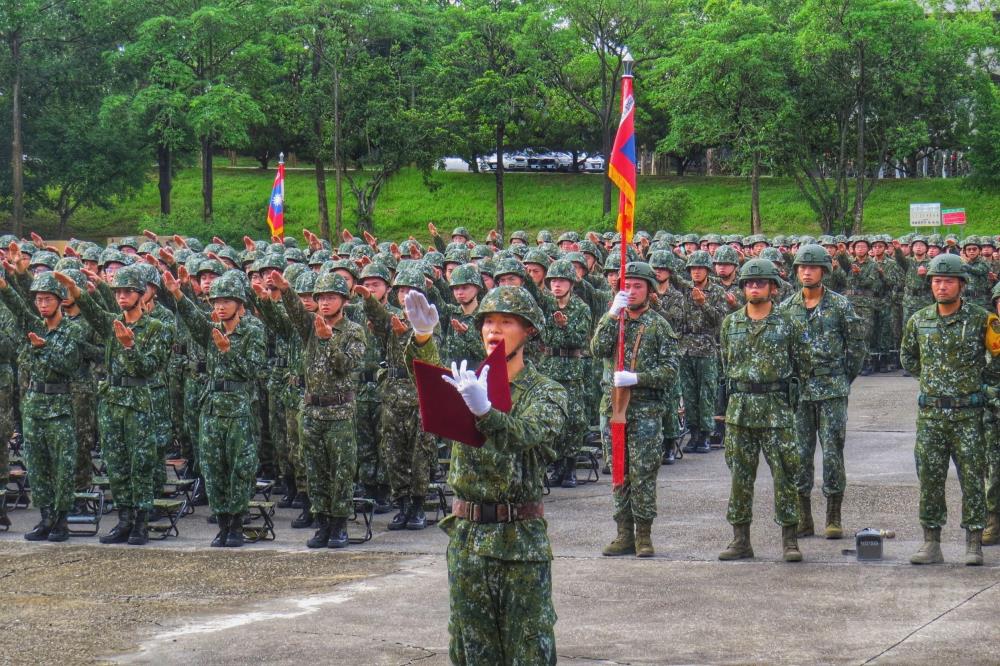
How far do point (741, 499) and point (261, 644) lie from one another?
410 centimetres

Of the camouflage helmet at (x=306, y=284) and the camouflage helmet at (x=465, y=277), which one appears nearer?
the camouflage helmet at (x=306, y=284)

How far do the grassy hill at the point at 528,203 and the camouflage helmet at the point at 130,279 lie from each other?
119ft

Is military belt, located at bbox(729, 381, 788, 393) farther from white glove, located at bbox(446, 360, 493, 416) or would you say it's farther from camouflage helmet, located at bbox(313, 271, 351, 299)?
white glove, located at bbox(446, 360, 493, 416)

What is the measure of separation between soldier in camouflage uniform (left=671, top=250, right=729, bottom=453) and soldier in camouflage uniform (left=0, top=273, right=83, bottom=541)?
7.42m

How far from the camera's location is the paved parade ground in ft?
29.6

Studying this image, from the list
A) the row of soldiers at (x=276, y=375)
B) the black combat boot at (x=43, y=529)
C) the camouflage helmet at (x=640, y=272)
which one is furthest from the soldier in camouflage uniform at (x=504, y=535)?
the black combat boot at (x=43, y=529)

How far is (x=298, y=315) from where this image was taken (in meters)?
12.5

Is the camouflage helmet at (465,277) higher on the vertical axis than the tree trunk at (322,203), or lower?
lower

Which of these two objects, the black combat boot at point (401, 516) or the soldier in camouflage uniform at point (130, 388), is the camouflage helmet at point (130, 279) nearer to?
the soldier in camouflage uniform at point (130, 388)

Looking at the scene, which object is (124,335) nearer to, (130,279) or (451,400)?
(130,279)

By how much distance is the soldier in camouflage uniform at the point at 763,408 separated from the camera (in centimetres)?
1148

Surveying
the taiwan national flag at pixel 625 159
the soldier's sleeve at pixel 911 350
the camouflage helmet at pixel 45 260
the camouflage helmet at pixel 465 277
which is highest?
the taiwan national flag at pixel 625 159

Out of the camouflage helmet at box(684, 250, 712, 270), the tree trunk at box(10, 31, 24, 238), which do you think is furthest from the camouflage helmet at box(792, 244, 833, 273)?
the tree trunk at box(10, 31, 24, 238)

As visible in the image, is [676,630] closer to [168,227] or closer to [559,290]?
[559,290]
